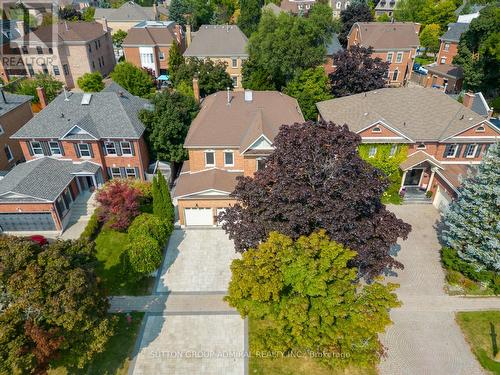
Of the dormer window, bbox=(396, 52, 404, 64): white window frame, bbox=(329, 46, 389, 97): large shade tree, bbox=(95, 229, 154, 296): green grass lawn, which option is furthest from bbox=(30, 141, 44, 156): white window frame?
bbox=(396, 52, 404, 64): white window frame

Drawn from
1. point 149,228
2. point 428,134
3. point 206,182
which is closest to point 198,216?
point 206,182

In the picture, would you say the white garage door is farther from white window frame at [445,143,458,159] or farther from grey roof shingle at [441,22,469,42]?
grey roof shingle at [441,22,469,42]

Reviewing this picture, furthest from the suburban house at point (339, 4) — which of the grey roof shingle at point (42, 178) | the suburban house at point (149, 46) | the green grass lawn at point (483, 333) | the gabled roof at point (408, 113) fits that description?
the green grass lawn at point (483, 333)

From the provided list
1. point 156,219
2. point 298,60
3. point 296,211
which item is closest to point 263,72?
point 298,60

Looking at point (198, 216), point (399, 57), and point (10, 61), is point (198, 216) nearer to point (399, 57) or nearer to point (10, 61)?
point (399, 57)

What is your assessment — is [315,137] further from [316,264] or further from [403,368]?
[403,368]

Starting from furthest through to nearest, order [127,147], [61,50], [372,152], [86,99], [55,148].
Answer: [61,50] → [86,99] → [372,152] → [127,147] → [55,148]

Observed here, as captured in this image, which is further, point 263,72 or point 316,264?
point 263,72
